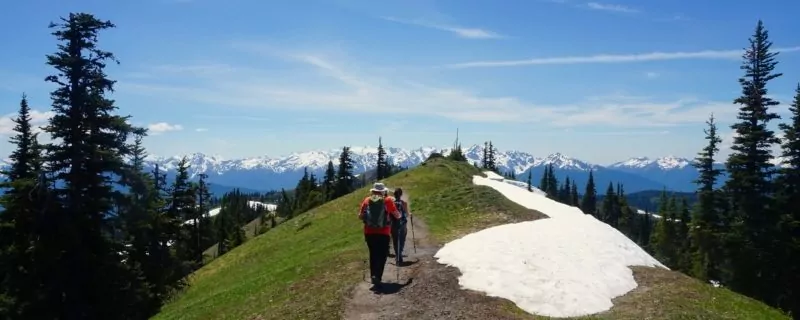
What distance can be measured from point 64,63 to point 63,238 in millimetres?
7937

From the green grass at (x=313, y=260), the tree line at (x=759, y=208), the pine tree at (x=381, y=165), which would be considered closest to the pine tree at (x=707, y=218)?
the tree line at (x=759, y=208)

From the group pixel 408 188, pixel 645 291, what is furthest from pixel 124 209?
pixel 408 188

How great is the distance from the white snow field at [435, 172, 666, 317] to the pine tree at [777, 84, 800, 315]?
71.2ft

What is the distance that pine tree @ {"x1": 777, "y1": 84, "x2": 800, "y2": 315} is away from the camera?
3981 cm

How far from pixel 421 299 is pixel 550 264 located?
5.96 m

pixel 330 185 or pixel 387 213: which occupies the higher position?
pixel 387 213

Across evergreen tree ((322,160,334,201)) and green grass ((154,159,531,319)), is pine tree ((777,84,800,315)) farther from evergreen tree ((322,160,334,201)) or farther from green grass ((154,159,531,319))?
evergreen tree ((322,160,334,201))

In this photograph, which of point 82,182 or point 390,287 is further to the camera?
point 82,182

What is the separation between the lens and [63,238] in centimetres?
2522

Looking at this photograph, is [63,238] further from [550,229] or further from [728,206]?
[728,206]

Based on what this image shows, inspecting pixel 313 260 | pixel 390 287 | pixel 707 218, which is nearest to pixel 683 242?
pixel 707 218

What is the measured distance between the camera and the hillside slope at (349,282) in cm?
1625

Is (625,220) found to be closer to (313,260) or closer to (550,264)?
(313,260)

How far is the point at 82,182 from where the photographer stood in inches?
1019
